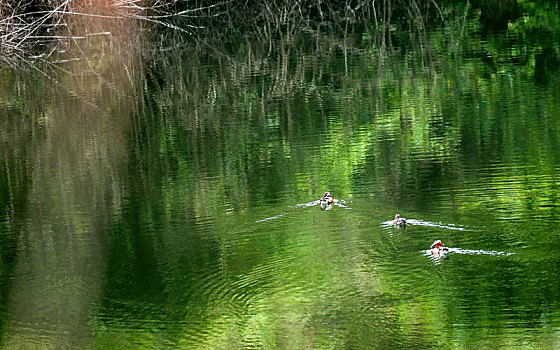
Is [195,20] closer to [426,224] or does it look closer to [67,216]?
[67,216]

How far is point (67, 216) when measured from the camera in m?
10.2

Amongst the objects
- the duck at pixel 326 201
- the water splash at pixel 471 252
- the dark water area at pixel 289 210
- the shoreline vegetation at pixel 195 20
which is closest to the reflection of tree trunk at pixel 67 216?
the dark water area at pixel 289 210

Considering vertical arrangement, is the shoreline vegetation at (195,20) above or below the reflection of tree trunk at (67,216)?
above

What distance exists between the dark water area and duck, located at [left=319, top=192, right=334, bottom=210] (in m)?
0.08

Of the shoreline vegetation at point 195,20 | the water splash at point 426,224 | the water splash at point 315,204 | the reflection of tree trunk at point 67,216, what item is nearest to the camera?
the reflection of tree trunk at point 67,216

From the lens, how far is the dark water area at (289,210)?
7.03 metres

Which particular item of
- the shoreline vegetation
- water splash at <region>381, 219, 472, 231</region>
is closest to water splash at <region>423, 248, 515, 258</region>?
water splash at <region>381, 219, 472, 231</region>

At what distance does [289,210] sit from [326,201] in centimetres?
33

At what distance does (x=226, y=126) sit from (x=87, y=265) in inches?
231

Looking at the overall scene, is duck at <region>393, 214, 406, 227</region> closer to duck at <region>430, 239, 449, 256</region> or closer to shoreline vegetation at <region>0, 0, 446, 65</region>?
duck at <region>430, 239, 449, 256</region>

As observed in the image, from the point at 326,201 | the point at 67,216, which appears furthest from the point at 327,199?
the point at 67,216

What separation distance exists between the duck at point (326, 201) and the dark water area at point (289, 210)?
0.25 ft

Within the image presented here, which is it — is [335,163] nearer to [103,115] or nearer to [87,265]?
[87,265]

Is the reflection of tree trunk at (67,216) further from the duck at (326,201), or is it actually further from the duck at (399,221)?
the duck at (399,221)
